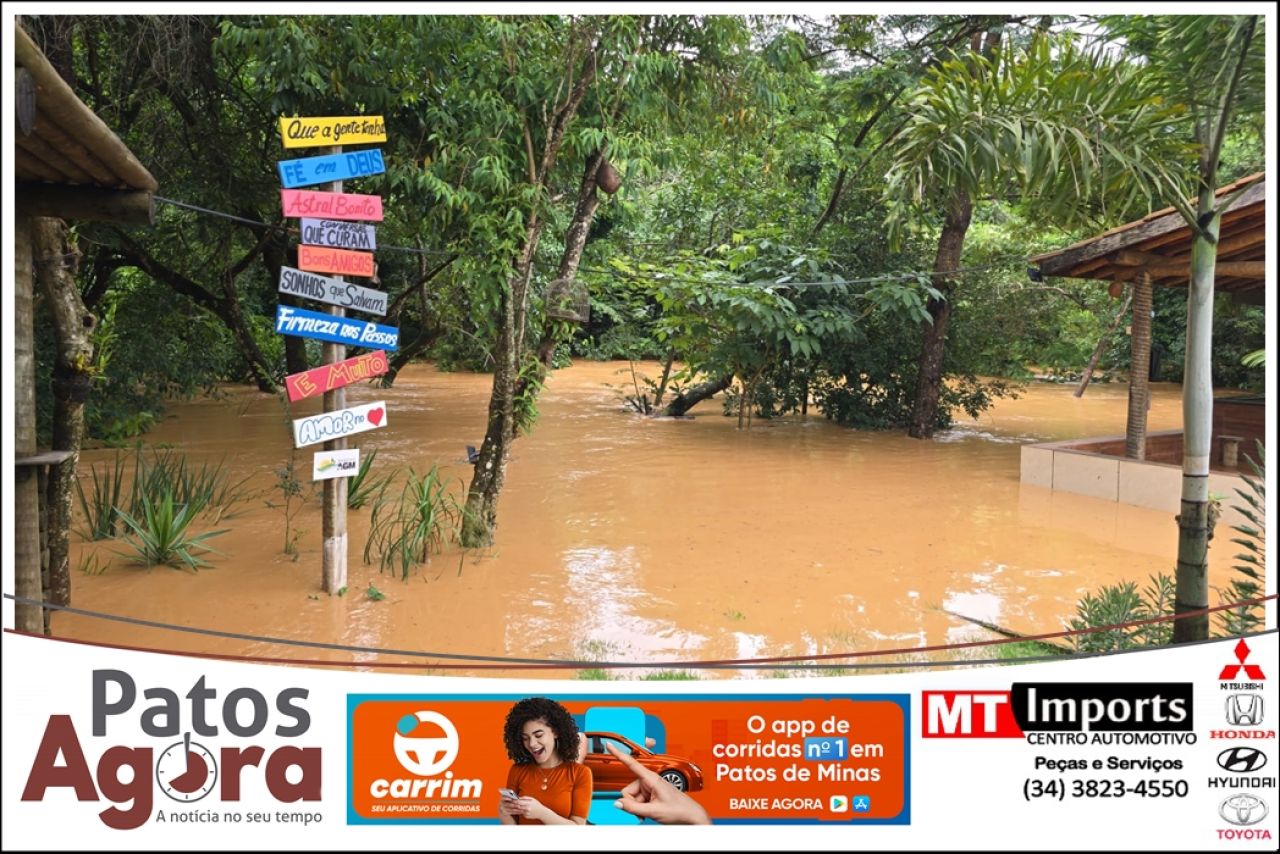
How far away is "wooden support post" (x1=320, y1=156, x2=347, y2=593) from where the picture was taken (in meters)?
5.93

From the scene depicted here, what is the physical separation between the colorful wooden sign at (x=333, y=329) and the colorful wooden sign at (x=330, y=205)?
561 millimetres

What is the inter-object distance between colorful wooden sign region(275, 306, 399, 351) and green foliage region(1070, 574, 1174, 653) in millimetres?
4034

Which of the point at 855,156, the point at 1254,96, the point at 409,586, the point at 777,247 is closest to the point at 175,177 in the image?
the point at 409,586

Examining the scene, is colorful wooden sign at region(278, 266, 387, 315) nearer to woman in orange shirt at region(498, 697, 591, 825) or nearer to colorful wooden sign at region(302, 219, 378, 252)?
colorful wooden sign at region(302, 219, 378, 252)

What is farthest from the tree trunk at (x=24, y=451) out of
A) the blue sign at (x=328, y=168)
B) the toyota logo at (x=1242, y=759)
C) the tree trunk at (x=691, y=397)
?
the tree trunk at (x=691, y=397)

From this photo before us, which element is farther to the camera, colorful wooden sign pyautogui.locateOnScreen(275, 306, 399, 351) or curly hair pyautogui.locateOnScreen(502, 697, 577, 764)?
colorful wooden sign pyautogui.locateOnScreen(275, 306, 399, 351)

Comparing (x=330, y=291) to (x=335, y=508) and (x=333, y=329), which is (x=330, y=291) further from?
(x=335, y=508)

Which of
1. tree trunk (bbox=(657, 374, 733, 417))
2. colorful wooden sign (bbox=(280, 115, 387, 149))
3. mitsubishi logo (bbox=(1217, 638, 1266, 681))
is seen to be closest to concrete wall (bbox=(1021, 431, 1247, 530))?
mitsubishi logo (bbox=(1217, 638, 1266, 681))

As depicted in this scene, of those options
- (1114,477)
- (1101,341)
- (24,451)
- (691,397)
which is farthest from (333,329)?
(1101,341)

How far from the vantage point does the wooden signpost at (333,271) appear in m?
5.65

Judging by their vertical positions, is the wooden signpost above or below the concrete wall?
above

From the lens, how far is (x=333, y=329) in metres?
5.82

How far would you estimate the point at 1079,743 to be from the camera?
10.5 ft

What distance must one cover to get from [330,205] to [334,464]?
152 centimetres
